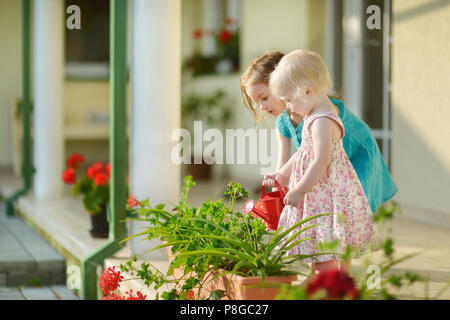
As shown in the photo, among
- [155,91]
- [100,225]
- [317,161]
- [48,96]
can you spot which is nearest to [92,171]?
[100,225]

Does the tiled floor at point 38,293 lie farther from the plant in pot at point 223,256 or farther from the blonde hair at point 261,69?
the blonde hair at point 261,69

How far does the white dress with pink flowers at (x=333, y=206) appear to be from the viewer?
2.22 metres

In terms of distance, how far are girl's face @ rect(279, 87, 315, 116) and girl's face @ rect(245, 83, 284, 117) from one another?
0.66 ft

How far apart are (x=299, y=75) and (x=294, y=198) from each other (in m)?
0.38

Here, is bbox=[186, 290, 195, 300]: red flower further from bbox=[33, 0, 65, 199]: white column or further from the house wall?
bbox=[33, 0, 65, 199]: white column

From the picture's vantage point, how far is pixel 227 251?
2117 millimetres

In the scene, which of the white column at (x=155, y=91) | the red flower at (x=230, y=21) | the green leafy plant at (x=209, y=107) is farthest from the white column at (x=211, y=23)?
the white column at (x=155, y=91)

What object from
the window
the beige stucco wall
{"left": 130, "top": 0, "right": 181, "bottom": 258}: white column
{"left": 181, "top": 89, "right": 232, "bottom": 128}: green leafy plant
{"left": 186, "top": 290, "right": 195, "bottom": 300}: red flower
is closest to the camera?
{"left": 186, "top": 290, "right": 195, "bottom": 300}: red flower

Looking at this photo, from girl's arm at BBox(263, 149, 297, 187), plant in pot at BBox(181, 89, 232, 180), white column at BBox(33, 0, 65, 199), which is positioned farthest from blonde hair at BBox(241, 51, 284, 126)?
plant in pot at BBox(181, 89, 232, 180)

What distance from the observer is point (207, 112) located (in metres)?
8.10

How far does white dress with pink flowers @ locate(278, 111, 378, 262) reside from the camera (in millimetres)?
2221

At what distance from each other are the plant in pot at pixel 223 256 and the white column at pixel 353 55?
3.49m
